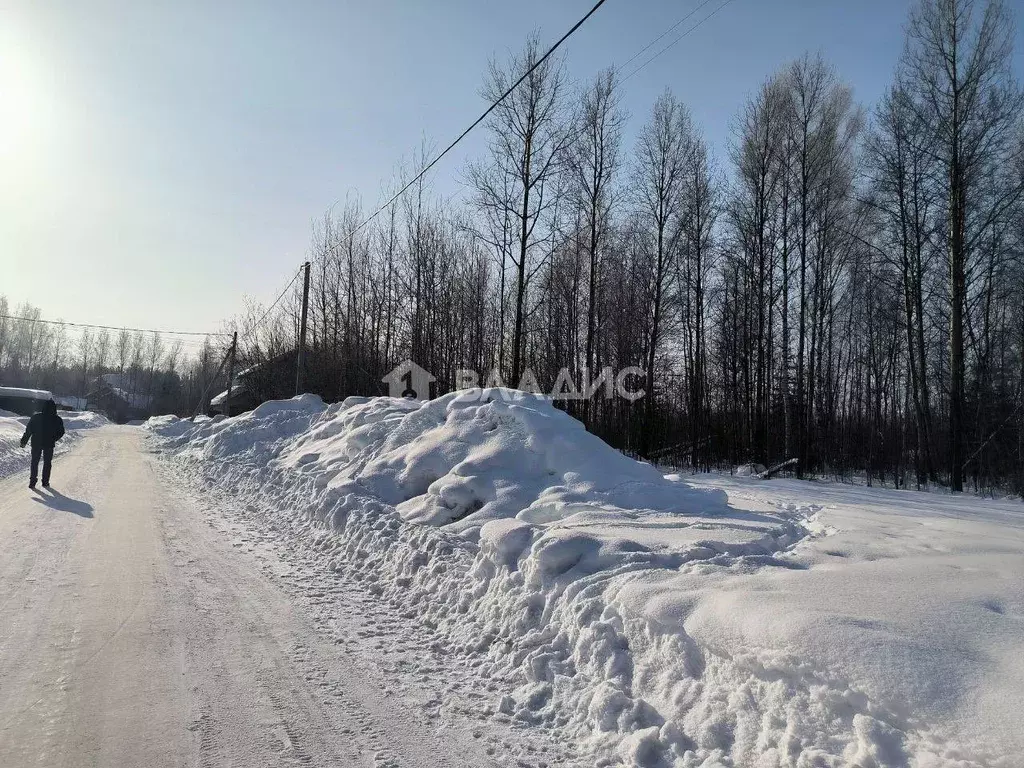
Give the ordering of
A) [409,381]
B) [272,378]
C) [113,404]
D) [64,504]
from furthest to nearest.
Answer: [113,404]
[272,378]
[409,381]
[64,504]

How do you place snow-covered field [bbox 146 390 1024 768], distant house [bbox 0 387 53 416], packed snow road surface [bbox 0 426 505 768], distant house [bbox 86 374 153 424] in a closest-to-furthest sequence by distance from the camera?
snow-covered field [bbox 146 390 1024 768] → packed snow road surface [bbox 0 426 505 768] → distant house [bbox 0 387 53 416] → distant house [bbox 86 374 153 424]

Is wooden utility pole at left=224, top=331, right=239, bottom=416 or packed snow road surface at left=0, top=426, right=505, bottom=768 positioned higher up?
wooden utility pole at left=224, top=331, right=239, bottom=416

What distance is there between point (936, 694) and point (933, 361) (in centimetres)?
2779

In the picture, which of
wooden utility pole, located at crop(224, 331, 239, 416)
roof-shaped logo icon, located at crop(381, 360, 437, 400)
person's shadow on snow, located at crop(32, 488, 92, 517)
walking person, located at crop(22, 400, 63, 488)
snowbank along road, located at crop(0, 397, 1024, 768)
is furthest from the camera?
wooden utility pole, located at crop(224, 331, 239, 416)

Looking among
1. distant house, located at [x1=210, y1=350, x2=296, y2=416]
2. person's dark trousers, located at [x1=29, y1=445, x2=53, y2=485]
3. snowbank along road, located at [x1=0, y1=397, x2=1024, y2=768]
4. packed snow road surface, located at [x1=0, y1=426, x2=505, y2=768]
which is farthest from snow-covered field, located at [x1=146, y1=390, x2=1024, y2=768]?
distant house, located at [x1=210, y1=350, x2=296, y2=416]

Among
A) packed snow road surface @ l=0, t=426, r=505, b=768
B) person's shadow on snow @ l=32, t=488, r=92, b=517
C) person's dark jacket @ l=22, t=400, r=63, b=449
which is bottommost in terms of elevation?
packed snow road surface @ l=0, t=426, r=505, b=768

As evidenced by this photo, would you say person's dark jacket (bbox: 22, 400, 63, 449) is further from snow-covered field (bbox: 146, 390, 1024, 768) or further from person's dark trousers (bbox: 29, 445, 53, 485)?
snow-covered field (bbox: 146, 390, 1024, 768)

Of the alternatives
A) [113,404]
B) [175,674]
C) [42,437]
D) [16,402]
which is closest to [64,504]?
[42,437]

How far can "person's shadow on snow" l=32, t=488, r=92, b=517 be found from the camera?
32.4 feet

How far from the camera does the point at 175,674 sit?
4.13 m

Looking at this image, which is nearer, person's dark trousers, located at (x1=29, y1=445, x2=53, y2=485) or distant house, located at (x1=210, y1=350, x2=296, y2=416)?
person's dark trousers, located at (x1=29, y1=445, x2=53, y2=485)

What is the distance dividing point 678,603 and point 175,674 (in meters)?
3.44

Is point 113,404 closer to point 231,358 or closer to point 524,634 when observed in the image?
point 231,358

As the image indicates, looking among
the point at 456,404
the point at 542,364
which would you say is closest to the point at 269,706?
the point at 456,404
